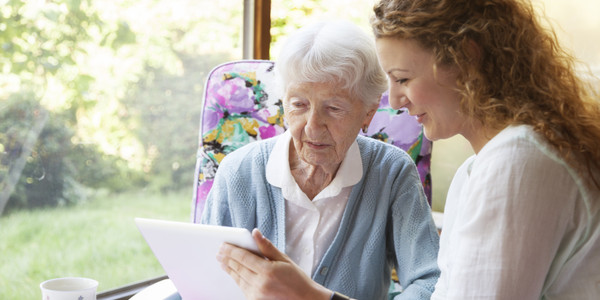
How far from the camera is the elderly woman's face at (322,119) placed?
145 centimetres

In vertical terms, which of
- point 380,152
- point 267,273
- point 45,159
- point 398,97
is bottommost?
point 267,273

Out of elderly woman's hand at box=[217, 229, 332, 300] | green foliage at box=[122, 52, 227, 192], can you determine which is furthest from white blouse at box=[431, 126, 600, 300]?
green foliage at box=[122, 52, 227, 192]

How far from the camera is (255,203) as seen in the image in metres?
1.58

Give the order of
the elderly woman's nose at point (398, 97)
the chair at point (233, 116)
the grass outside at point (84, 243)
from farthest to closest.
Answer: the grass outside at point (84, 243) → the chair at point (233, 116) → the elderly woman's nose at point (398, 97)

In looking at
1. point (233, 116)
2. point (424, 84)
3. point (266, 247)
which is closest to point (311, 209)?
point (266, 247)

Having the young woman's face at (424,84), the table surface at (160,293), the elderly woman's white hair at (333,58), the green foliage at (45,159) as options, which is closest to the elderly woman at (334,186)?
the elderly woman's white hair at (333,58)

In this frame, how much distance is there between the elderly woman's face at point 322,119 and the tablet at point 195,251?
0.38 metres

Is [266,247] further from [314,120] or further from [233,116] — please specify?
[233,116]

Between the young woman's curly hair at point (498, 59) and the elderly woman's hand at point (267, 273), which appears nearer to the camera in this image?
the young woman's curly hair at point (498, 59)

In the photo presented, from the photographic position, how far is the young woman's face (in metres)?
1.05

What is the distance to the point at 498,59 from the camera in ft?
3.29

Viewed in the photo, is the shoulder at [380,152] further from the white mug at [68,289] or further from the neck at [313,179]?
the white mug at [68,289]

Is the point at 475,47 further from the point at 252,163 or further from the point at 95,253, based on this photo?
the point at 95,253

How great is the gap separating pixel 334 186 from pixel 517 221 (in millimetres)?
707
